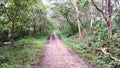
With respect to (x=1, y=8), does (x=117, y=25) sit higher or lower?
lower

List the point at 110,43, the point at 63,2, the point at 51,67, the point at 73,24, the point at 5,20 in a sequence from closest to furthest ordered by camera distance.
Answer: the point at 51,67
the point at 110,43
the point at 5,20
the point at 63,2
the point at 73,24

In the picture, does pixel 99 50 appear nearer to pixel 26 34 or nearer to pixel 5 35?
pixel 5 35

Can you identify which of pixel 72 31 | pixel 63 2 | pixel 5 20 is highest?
pixel 63 2

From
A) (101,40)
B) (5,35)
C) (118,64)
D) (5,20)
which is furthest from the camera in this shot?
(5,35)

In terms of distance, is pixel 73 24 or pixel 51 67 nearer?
pixel 51 67

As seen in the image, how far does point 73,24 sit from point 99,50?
27504mm

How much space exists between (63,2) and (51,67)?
28.4 meters

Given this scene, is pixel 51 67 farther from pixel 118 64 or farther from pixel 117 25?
pixel 117 25

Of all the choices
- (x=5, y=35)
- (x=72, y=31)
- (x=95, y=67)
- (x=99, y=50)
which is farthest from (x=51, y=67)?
(x=72, y=31)

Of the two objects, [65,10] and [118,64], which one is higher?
[65,10]

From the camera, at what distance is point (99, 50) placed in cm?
1631

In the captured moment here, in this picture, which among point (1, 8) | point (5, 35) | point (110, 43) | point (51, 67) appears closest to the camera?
point (51, 67)

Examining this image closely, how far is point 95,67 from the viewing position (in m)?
11.8

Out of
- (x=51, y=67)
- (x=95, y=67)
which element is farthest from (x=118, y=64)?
(x=51, y=67)
